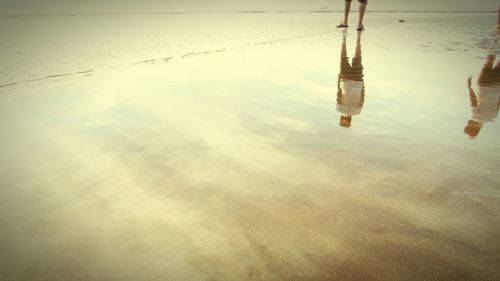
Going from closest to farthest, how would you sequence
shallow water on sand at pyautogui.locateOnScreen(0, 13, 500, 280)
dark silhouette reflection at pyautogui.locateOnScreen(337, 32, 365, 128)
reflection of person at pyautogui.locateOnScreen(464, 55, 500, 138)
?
shallow water on sand at pyautogui.locateOnScreen(0, 13, 500, 280)
reflection of person at pyautogui.locateOnScreen(464, 55, 500, 138)
dark silhouette reflection at pyautogui.locateOnScreen(337, 32, 365, 128)

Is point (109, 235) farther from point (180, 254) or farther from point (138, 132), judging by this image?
point (138, 132)

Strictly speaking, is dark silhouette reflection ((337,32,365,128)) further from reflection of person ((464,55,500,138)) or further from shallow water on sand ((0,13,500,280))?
reflection of person ((464,55,500,138))

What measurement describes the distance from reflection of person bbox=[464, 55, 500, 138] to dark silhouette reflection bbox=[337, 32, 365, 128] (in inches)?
33.8

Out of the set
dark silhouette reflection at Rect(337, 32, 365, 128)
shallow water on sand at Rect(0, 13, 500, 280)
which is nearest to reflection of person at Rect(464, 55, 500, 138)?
shallow water on sand at Rect(0, 13, 500, 280)

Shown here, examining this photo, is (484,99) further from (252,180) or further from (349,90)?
(252,180)

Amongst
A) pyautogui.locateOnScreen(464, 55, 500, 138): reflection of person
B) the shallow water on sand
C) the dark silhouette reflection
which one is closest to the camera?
the shallow water on sand

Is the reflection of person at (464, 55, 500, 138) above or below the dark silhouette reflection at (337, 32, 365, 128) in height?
below

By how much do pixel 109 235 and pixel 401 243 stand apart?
1.25m

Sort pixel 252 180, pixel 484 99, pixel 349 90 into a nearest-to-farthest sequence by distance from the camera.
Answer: pixel 252 180 < pixel 484 99 < pixel 349 90

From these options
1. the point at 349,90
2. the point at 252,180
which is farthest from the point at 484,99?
Result: the point at 252,180

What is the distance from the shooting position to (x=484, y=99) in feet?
9.53

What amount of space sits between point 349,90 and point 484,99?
1287 mm

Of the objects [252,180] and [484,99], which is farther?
[484,99]

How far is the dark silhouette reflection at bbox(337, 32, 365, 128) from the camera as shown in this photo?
8.39 ft
